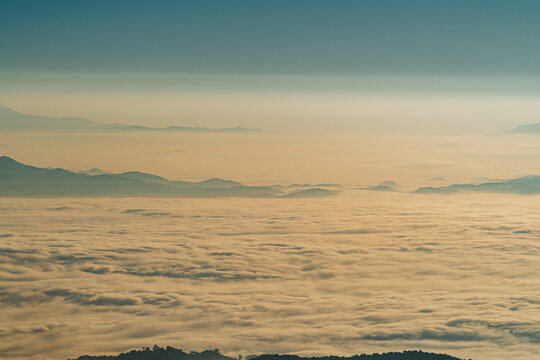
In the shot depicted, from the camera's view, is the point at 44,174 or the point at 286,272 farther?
the point at 44,174

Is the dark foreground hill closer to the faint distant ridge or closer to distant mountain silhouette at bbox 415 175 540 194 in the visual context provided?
the faint distant ridge

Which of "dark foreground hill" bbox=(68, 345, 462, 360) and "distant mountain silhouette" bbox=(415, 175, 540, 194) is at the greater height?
"distant mountain silhouette" bbox=(415, 175, 540, 194)

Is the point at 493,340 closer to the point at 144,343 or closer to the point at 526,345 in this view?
the point at 526,345

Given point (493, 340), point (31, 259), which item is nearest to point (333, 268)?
point (493, 340)

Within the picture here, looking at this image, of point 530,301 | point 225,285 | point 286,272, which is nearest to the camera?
point 530,301

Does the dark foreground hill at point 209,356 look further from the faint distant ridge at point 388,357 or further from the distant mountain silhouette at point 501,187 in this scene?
the distant mountain silhouette at point 501,187

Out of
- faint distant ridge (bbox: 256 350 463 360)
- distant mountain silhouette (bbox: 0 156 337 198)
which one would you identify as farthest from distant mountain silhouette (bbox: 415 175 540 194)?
faint distant ridge (bbox: 256 350 463 360)

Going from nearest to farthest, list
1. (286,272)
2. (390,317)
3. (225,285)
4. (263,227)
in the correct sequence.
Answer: (390,317) < (225,285) < (286,272) < (263,227)
